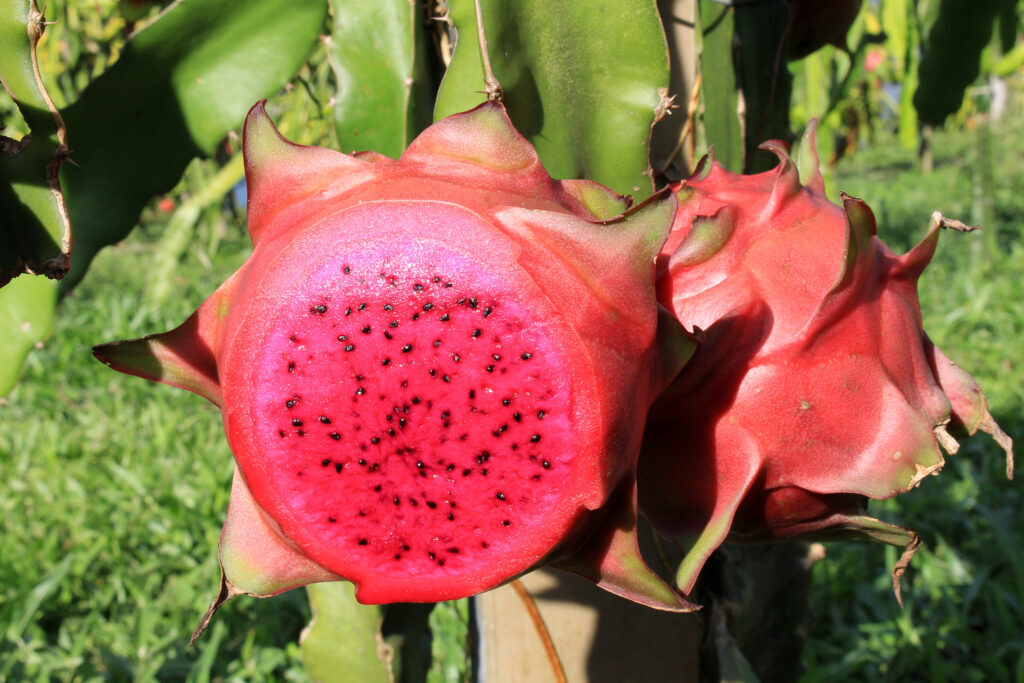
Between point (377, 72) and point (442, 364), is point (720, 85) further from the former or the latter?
point (442, 364)

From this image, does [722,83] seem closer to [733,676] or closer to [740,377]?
[740,377]

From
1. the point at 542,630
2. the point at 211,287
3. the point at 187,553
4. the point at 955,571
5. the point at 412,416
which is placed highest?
the point at 412,416

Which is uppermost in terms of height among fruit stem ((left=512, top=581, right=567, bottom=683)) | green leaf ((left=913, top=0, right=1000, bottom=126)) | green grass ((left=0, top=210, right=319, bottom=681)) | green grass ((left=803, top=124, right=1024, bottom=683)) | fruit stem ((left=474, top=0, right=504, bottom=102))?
fruit stem ((left=474, top=0, right=504, bottom=102))

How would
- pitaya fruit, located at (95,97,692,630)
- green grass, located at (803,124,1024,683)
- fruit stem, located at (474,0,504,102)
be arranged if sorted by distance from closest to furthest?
pitaya fruit, located at (95,97,692,630)
fruit stem, located at (474,0,504,102)
green grass, located at (803,124,1024,683)

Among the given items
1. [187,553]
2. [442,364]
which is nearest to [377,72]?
[442,364]

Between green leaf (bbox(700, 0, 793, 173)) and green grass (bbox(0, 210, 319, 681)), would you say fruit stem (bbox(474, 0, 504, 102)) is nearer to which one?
green leaf (bbox(700, 0, 793, 173))

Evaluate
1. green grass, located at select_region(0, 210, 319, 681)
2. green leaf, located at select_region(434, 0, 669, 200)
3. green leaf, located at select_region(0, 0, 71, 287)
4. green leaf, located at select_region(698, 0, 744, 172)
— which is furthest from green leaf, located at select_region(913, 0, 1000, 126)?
green grass, located at select_region(0, 210, 319, 681)

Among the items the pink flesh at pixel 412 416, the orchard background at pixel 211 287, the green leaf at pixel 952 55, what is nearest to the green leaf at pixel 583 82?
the orchard background at pixel 211 287

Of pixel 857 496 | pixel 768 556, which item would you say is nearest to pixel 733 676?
pixel 768 556
